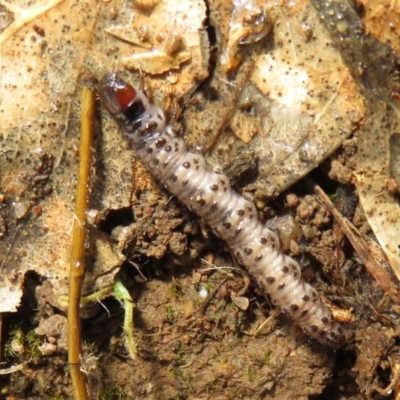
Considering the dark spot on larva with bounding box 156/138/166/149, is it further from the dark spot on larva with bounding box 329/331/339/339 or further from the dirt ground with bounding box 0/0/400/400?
the dark spot on larva with bounding box 329/331/339/339

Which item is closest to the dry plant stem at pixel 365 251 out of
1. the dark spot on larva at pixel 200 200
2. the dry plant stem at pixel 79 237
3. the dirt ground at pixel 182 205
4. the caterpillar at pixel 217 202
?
the dirt ground at pixel 182 205

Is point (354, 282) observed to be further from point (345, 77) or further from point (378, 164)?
point (345, 77)

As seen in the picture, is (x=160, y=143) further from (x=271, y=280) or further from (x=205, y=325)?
(x=205, y=325)

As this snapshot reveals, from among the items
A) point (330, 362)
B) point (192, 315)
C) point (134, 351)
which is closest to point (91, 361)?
point (134, 351)

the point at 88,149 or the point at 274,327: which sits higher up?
the point at 88,149

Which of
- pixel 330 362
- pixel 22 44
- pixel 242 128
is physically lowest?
pixel 330 362

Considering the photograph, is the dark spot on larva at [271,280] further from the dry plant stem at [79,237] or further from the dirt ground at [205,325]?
the dry plant stem at [79,237]

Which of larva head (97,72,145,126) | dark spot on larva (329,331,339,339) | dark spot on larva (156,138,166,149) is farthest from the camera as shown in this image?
dark spot on larva (329,331,339,339)

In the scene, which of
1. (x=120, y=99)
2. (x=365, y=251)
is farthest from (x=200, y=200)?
(x=365, y=251)

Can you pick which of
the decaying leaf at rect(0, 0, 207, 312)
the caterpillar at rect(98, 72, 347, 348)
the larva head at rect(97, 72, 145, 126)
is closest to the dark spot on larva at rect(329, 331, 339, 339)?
the caterpillar at rect(98, 72, 347, 348)
